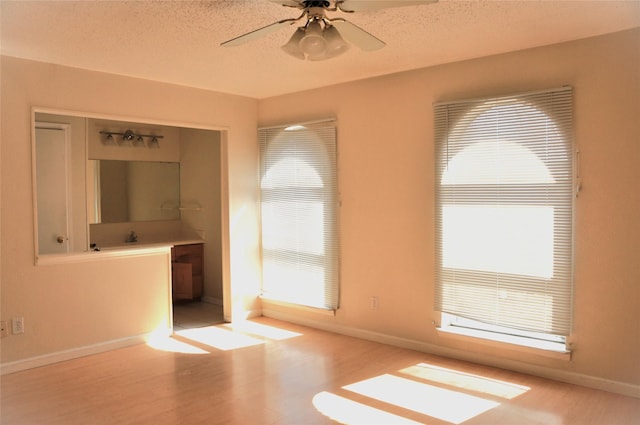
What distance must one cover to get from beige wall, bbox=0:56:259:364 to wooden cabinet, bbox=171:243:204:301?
109 cm

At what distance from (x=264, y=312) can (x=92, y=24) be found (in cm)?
353

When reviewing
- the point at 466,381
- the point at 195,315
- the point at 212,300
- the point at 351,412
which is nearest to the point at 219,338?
the point at 195,315

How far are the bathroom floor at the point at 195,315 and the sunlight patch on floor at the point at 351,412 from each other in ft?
7.78

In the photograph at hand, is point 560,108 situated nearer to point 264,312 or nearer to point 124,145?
point 264,312

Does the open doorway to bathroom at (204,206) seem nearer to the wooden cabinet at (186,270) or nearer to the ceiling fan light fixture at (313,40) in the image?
the wooden cabinet at (186,270)

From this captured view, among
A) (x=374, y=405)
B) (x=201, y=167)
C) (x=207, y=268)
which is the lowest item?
(x=374, y=405)

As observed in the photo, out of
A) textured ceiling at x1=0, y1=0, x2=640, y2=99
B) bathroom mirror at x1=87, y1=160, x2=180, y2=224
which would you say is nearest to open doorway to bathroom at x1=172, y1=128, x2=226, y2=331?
bathroom mirror at x1=87, y1=160, x2=180, y2=224

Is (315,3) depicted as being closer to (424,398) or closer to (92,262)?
(424,398)

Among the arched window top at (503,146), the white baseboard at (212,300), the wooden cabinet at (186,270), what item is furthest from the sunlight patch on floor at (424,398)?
the wooden cabinet at (186,270)

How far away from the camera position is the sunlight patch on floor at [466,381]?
3363 mm

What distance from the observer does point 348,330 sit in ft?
15.7

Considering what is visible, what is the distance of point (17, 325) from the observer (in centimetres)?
380

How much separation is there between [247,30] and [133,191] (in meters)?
3.57

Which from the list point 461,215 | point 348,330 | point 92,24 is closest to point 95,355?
point 348,330
